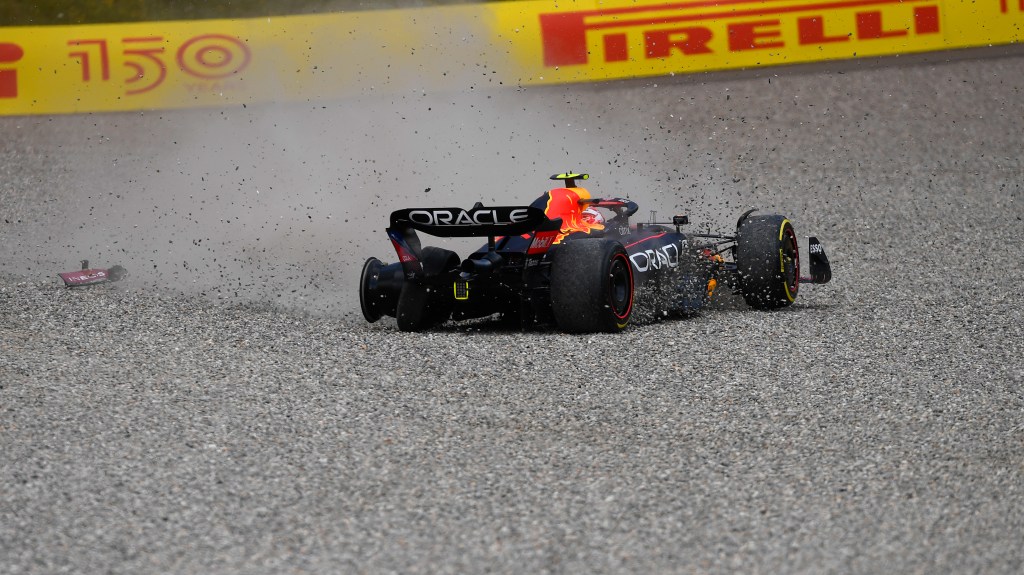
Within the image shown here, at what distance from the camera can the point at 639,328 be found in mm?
8945

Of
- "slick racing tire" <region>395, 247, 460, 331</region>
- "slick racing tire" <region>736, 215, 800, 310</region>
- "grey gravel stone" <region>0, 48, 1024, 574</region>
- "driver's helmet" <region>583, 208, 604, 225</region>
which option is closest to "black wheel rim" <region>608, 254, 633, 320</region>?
"grey gravel stone" <region>0, 48, 1024, 574</region>

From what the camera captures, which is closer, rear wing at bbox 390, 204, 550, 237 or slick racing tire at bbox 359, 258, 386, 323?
rear wing at bbox 390, 204, 550, 237

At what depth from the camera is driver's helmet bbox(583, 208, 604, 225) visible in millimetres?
9742

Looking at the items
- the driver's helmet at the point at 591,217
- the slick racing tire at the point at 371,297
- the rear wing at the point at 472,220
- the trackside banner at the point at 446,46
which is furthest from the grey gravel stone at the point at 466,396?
the trackside banner at the point at 446,46

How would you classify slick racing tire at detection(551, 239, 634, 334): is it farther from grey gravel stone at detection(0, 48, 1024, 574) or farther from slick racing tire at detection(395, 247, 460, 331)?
slick racing tire at detection(395, 247, 460, 331)

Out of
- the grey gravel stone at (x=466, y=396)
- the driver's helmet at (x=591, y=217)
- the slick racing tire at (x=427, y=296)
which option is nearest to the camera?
the grey gravel stone at (x=466, y=396)

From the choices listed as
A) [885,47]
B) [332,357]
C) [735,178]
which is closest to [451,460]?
[332,357]

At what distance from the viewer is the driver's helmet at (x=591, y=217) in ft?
32.0

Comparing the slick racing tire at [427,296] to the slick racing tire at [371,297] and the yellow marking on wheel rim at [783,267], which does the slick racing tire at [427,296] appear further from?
the yellow marking on wheel rim at [783,267]

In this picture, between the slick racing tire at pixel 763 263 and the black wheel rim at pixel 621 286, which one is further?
the slick racing tire at pixel 763 263

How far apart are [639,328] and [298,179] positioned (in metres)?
7.11

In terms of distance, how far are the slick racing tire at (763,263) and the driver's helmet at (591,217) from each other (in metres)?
1.19

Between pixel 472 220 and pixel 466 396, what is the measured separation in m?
2.13

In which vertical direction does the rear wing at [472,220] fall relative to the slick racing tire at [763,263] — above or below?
above
